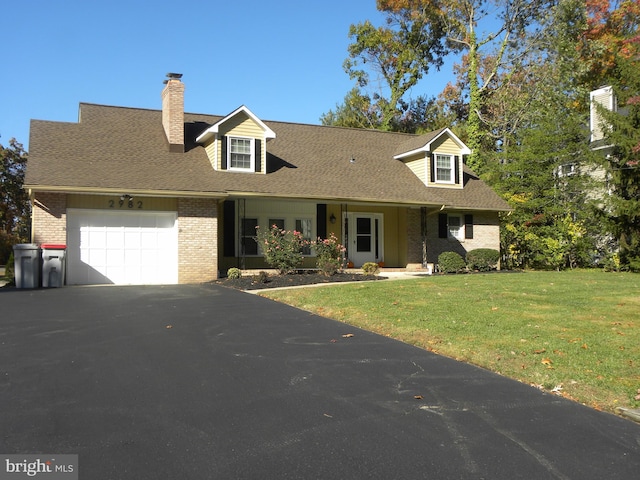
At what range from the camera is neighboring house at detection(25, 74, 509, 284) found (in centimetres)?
1702

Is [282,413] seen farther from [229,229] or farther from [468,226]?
[468,226]

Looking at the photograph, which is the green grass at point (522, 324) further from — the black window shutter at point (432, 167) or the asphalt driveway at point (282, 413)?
the black window shutter at point (432, 167)

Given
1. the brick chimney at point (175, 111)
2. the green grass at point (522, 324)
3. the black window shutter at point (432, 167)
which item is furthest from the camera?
the black window shutter at point (432, 167)

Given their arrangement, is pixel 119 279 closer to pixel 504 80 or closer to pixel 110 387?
pixel 110 387

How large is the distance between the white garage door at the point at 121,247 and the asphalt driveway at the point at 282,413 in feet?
28.6

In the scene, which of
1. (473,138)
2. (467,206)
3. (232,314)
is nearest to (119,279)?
(232,314)

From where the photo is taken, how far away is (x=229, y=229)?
19969 mm

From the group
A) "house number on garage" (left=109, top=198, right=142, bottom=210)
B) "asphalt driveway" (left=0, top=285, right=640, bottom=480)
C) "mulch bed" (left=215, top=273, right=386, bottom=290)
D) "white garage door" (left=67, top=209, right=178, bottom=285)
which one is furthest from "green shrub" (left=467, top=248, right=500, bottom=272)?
"asphalt driveway" (left=0, top=285, right=640, bottom=480)

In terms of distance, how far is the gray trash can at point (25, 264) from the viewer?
50.8 ft

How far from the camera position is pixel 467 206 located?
22.8 meters

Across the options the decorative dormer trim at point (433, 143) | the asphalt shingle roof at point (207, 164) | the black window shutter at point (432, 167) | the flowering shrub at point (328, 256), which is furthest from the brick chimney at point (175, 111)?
the black window shutter at point (432, 167)

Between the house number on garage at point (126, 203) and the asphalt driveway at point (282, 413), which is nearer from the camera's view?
the asphalt driveway at point (282, 413)

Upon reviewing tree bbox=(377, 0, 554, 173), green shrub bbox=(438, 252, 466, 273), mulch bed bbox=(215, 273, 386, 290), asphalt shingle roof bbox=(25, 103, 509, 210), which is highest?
tree bbox=(377, 0, 554, 173)

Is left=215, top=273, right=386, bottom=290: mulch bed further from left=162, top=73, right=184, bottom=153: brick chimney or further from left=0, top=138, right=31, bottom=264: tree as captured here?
left=0, top=138, right=31, bottom=264: tree
